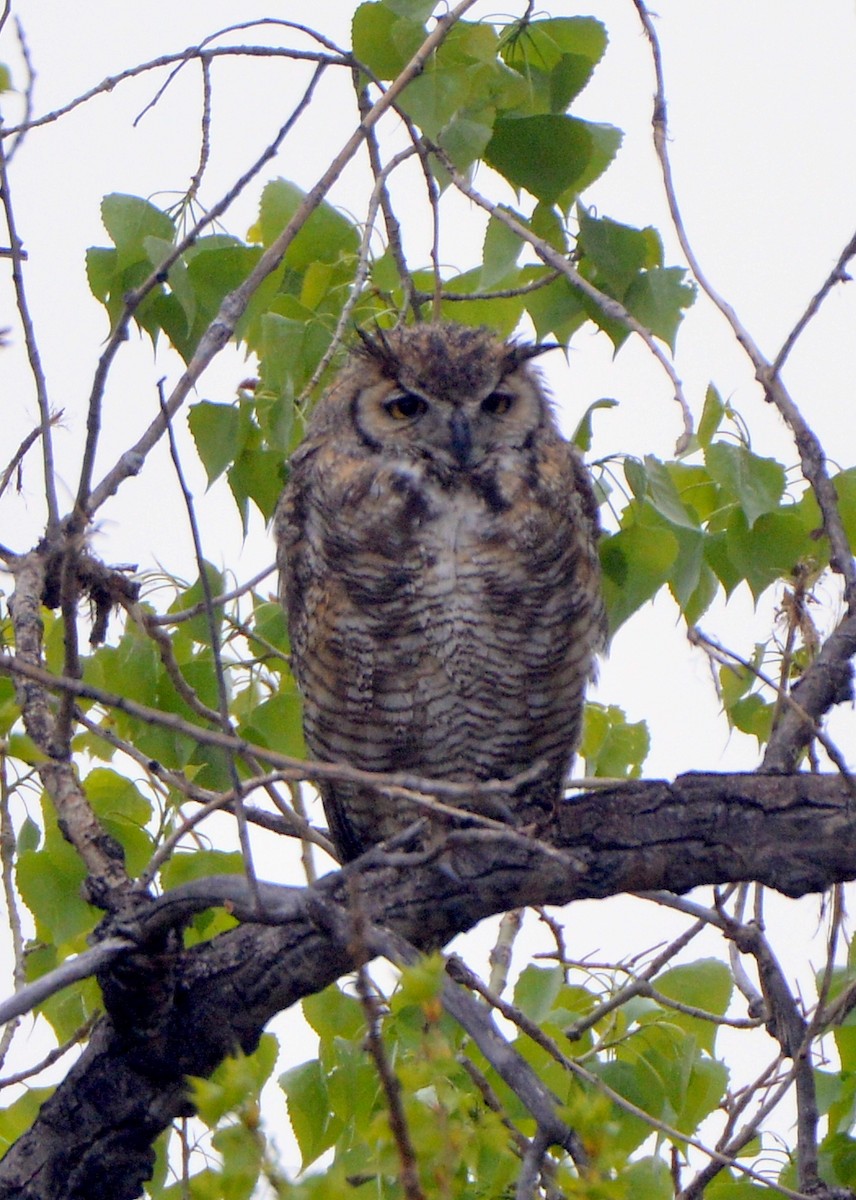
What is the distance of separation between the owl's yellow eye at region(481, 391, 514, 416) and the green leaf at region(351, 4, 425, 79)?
0.68 m

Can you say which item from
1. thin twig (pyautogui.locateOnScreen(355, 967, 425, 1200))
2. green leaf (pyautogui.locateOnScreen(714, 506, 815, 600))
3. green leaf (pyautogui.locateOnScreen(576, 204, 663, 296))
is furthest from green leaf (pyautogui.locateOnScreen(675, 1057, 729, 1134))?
thin twig (pyautogui.locateOnScreen(355, 967, 425, 1200))

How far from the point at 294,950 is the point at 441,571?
81 cm

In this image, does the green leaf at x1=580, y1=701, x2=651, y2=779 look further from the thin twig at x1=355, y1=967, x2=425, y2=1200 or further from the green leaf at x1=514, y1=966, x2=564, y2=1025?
the thin twig at x1=355, y1=967, x2=425, y2=1200

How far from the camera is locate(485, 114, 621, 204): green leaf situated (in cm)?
208

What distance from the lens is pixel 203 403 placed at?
7.28 feet

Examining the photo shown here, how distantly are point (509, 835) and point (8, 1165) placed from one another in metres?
1.02

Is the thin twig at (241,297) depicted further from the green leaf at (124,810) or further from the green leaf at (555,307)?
the green leaf at (124,810)

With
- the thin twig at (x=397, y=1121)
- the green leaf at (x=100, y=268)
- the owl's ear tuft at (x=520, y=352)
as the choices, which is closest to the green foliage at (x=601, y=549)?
the green leaf at (x=100, y=268)

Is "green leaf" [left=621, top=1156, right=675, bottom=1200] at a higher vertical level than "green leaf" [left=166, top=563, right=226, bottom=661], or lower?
lower

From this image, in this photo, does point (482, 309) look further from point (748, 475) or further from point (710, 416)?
point (748, 475)

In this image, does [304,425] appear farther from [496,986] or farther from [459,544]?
[496,986]

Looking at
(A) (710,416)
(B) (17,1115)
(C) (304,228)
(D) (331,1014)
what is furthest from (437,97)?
(B) (17,1115)

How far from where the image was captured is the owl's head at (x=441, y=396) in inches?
103

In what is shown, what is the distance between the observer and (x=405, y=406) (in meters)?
2.69
